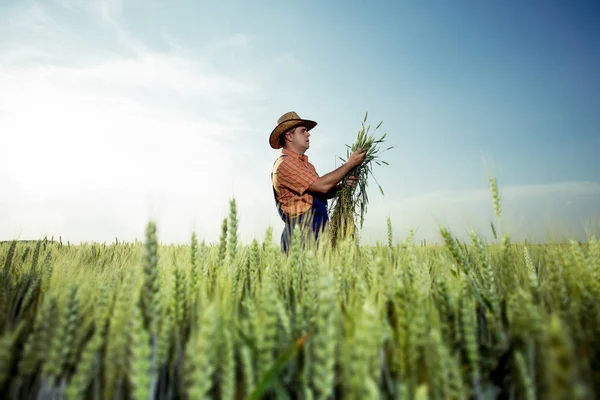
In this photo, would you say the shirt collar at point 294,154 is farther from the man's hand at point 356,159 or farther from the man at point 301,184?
the man's hand at point 356,159

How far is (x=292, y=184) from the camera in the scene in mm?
4793

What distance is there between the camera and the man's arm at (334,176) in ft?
14.6

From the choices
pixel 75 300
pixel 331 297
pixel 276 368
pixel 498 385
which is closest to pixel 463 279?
pixel 498 385

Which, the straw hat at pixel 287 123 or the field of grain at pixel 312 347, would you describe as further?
the straw hat at pixel 287 123

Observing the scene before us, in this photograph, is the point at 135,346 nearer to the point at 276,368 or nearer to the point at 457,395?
the point at 276,368

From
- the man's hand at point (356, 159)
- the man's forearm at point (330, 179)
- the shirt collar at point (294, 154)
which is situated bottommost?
the man's forearm at point (330, 179)

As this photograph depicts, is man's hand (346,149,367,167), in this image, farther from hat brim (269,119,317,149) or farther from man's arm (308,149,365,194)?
hat brim (269,119,317,149)

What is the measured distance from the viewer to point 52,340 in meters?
0.81

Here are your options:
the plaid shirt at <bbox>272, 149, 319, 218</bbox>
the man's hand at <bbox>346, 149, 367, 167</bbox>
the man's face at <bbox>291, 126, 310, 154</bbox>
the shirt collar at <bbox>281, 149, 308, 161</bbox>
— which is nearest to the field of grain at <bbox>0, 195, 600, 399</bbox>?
the man's hand at <bbox>346, 149, 367, 167</bbox>

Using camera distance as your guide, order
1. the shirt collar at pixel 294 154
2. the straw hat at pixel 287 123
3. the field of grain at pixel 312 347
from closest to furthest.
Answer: the field of grain at pixel 312 347
the shirt collar at pixel 294 154
the straw hat at pixel 287 123

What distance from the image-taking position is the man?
4.54m

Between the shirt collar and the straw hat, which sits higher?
the straw hat

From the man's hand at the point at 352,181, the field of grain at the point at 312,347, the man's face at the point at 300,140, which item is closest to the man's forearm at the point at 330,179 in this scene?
the man's hand at the point at 352,181

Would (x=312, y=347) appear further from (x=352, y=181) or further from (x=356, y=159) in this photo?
(x=352, y=181)
